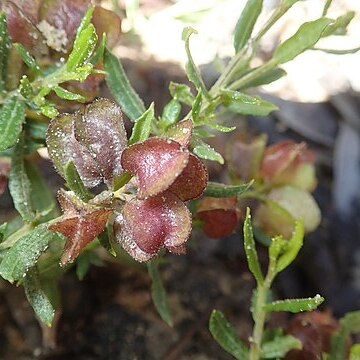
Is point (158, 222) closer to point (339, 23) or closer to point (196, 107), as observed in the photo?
point (196, 107)

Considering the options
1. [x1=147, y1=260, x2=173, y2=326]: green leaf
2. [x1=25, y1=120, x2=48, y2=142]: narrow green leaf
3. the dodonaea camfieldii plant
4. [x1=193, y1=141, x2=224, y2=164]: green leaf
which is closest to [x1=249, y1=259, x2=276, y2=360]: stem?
the dodonaea camfieldii plant

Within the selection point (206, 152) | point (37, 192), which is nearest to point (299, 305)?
point (206, 152)

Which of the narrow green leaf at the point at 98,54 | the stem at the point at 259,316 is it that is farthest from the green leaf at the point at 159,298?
the narrow green leaf at the point at 98,54

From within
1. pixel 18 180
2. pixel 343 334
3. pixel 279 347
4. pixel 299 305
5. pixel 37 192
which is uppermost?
pixel 18 180

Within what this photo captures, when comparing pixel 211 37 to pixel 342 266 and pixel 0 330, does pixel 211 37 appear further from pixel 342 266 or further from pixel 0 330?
pixel 0 330

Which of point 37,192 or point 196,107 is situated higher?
point 196,107

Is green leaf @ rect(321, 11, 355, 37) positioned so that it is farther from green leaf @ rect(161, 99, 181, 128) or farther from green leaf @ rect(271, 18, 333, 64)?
green leaf @ rect(161, 99, 181, 128)

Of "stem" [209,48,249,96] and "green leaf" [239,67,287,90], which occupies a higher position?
"stem" [209,48,249,96]

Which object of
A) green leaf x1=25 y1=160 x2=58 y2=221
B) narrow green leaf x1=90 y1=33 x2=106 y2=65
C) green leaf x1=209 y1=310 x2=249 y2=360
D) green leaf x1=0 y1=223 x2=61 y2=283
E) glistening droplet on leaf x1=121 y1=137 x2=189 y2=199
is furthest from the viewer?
green leaf x1=25 y1=160 x2=58 y2=221
